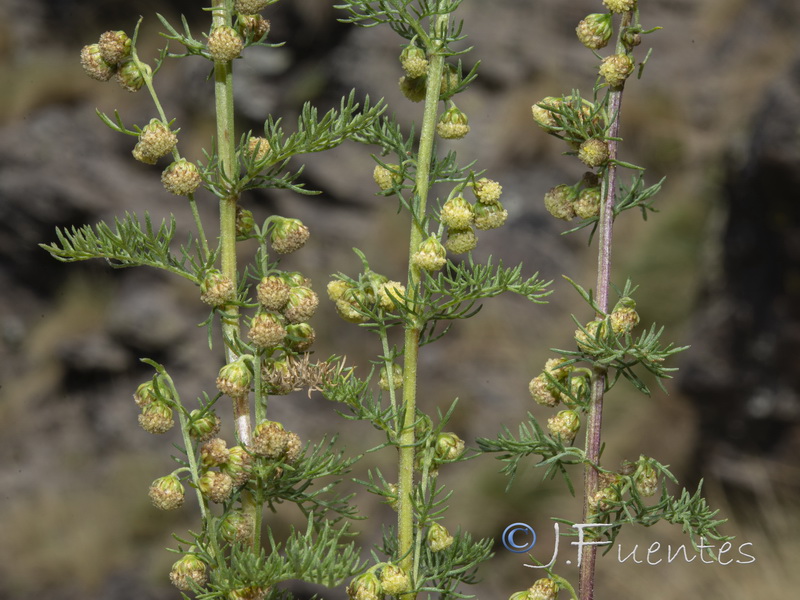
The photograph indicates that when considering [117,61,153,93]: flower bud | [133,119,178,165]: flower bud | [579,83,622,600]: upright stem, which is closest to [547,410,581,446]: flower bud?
[579,83,622,600]: upright stem

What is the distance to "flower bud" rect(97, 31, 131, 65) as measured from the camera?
139cm

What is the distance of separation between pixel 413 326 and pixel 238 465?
13.5 inches

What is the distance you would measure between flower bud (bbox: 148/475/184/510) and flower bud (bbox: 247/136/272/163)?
0.50 metres

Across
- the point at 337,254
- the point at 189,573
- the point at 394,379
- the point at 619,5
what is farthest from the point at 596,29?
the point at 337,254

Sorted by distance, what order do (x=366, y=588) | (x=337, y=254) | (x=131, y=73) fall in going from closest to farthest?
(x=366, y=588)
(x=131, y=73)
(x=337, y=254)

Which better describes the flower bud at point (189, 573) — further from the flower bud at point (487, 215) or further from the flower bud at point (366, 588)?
the flower bud at point (487, 215)

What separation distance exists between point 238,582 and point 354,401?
1.05ft

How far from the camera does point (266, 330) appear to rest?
1.33 metres

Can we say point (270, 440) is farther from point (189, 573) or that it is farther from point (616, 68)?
point (616, 68)

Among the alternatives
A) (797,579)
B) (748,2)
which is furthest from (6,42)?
(797,579)

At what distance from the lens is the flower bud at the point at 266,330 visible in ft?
4.37

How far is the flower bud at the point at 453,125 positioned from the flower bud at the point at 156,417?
60 cm

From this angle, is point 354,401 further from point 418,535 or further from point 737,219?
point 737,219

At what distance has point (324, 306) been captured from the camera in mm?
6461
